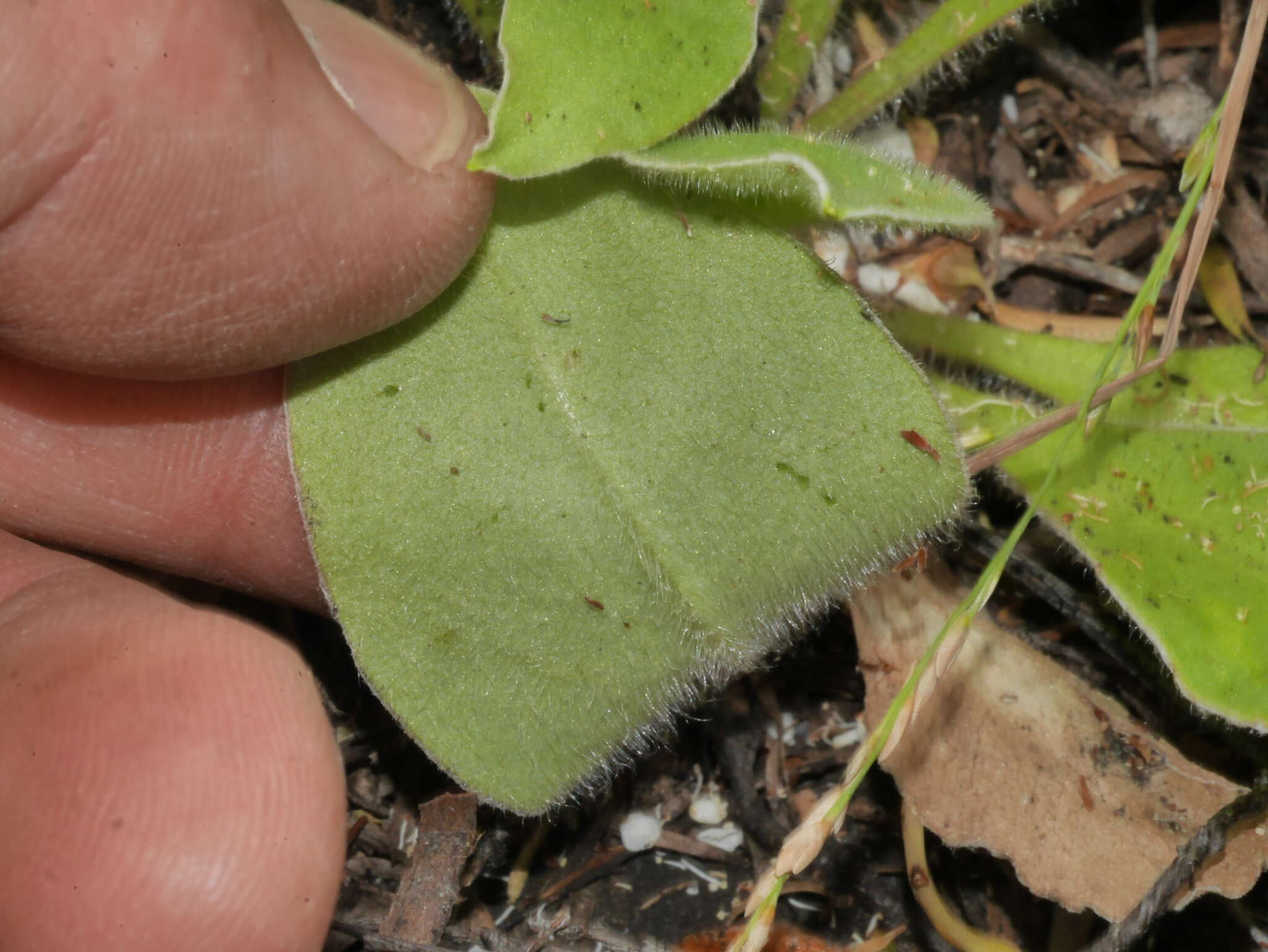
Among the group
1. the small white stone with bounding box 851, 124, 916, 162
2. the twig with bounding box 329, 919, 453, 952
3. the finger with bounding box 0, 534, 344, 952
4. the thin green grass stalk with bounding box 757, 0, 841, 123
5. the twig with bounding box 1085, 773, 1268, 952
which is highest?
the thin green grass stalk with bounding box 757, 0, 841, 123

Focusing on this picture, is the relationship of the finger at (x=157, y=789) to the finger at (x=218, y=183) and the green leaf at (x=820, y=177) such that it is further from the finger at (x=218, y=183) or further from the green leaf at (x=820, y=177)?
the green leaf at (x=820, y=177)

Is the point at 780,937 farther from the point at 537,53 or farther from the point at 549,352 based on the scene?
the point at 537,53

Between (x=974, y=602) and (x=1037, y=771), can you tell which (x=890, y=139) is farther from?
(x=1037, y=771)

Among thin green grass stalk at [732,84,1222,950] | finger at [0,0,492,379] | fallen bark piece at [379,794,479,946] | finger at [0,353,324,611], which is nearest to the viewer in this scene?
finger at [0,0,492,379]

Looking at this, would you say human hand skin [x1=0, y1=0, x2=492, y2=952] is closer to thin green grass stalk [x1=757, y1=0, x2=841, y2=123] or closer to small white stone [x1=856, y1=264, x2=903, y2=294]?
thin green grass stalk [x1=757, y1=0, x2=841, y2=123]

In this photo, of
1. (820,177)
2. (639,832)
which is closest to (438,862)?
(639,832)

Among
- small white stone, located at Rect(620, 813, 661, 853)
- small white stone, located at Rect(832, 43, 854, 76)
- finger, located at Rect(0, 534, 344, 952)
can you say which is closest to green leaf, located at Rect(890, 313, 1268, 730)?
small white stone, located at Rect(832, 43, 854, 76)
